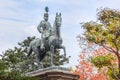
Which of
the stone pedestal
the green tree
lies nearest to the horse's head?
the stone pedestal

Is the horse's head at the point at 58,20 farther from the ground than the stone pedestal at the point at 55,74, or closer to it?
farther from the ground

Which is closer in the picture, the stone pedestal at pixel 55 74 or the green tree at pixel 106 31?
the stone pedestal at pixel 55 74

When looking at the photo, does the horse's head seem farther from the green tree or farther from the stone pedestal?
the green tree

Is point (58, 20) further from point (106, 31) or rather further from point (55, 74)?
point (106, 31)

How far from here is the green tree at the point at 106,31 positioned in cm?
2677

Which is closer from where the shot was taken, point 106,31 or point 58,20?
point 58,20

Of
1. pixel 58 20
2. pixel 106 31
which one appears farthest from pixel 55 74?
pixel 106 31

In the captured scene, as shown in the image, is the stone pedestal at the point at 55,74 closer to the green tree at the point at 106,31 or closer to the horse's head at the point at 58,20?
the horse's head at the point at 58,20

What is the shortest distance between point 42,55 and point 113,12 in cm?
799

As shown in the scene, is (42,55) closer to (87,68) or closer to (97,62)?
(97,62)

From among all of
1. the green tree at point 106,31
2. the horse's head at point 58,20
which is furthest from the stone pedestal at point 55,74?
the green tree at point 106,31

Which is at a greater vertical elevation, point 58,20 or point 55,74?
point 58,20

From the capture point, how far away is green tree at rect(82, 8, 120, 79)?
2677cm

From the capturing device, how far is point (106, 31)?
1076 inches
